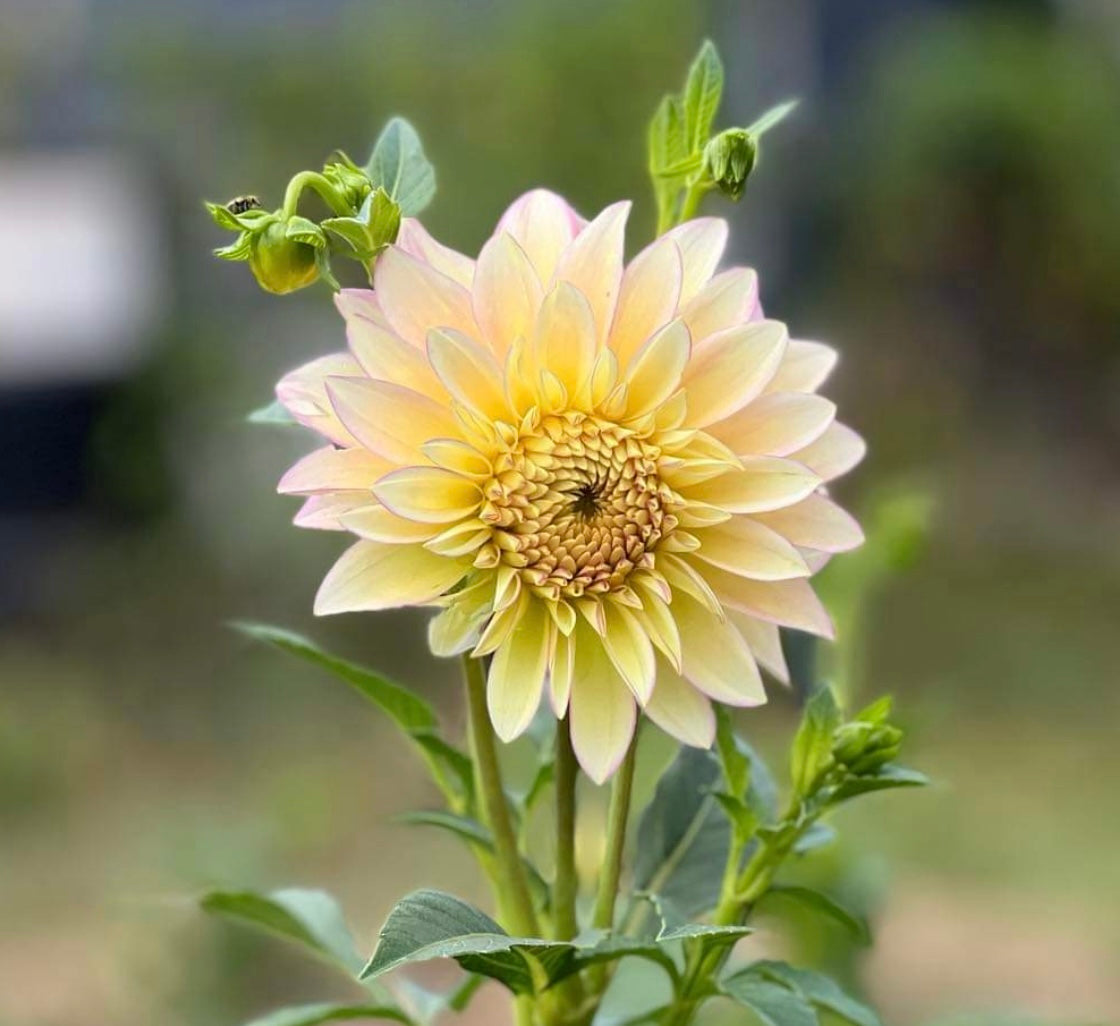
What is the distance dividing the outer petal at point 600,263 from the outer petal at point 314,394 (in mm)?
68

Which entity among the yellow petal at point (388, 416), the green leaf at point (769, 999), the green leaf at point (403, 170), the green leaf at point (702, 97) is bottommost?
the green leaf at point (769, 999)

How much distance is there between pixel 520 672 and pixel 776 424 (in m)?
0.10

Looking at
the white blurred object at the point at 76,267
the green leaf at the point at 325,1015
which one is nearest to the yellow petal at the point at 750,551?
the green leaf at the point at 325,1015

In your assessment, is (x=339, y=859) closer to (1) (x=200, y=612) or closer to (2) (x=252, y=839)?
(2) (x=252, y=839)

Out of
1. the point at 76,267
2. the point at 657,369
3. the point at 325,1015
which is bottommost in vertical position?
the point at 325,1015

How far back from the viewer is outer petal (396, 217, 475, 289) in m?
0.46

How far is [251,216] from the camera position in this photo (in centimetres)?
45

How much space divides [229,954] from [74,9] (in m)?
3.34

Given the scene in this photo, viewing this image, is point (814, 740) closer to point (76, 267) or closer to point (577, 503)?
point (577, 503)

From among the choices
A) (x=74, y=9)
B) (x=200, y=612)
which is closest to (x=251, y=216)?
(x=200, y=612)

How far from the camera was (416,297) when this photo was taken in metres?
0.45

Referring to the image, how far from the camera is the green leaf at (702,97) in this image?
526 mm

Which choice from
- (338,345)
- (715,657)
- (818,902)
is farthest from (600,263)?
(338,345)

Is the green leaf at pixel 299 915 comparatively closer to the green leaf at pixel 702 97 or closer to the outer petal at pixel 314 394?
the outer petal at pixel 314 394
